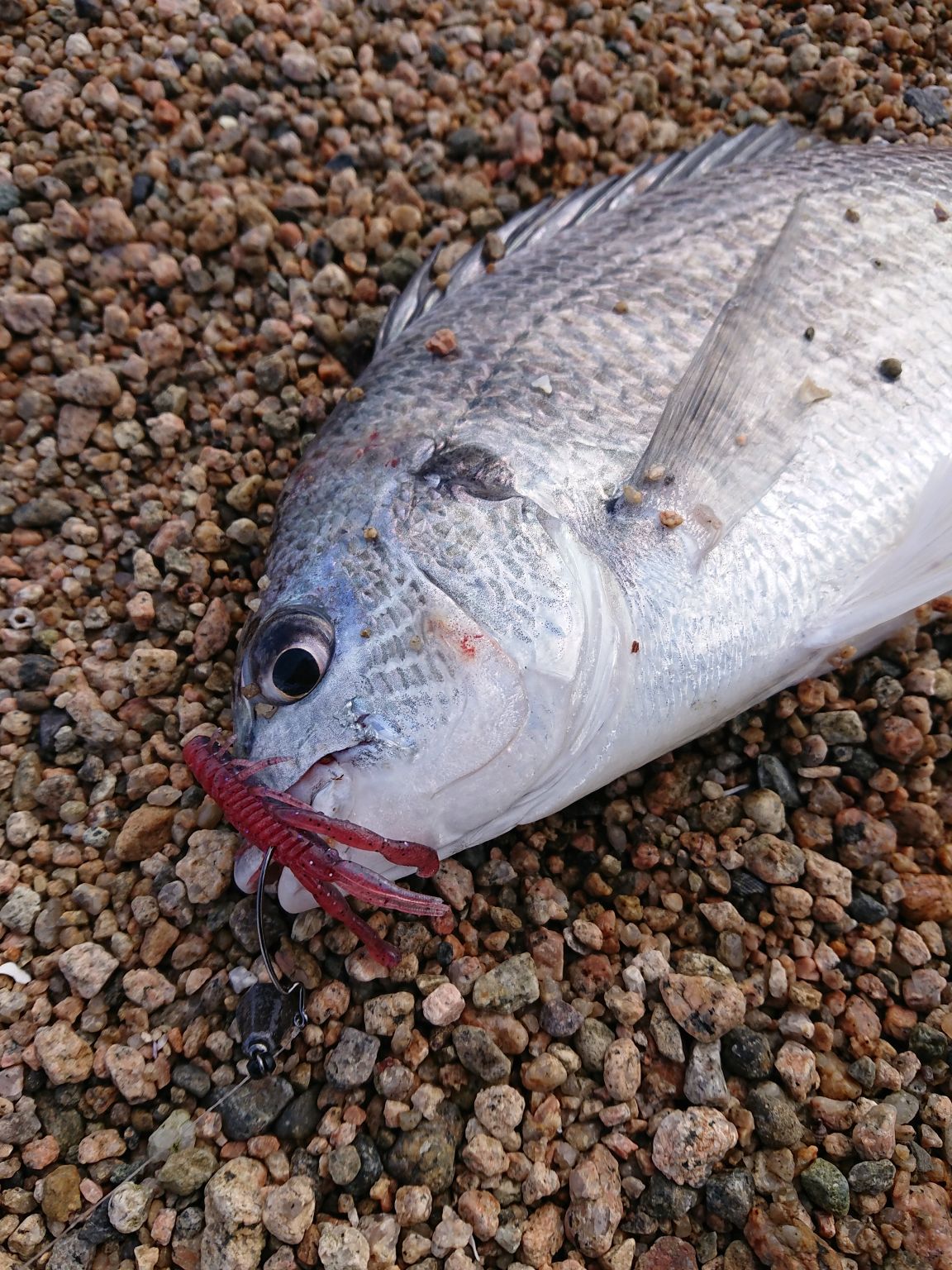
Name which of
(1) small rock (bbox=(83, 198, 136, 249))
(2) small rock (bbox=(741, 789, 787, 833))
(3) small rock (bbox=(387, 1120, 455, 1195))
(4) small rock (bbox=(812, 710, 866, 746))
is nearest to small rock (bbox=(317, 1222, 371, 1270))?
(3) small rock (bbox=(387, 1120, 455, 1195))

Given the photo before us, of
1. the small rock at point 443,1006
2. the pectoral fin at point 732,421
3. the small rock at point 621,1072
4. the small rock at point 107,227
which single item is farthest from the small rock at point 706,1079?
the small rock at point 107,227

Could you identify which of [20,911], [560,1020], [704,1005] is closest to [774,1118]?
[704,1005]

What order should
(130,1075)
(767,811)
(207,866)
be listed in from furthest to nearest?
(767,811) → (207,866) → (130,1075)

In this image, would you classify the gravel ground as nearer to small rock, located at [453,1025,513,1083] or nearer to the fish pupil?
small rock, located at [453,1025,513,1083]

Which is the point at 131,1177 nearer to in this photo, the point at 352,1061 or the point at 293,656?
the point at 352,1061

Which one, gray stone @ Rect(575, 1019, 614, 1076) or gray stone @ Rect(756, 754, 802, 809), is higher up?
gray stone @ Rect(756, 754, 802, 809)

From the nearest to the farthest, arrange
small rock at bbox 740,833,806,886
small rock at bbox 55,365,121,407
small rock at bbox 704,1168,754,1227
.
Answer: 1. small rock at bbox 704,1168,754,1227
2. small rock at bbox 740,833,806,886
3. small rock at bbox 55,365,121,407
